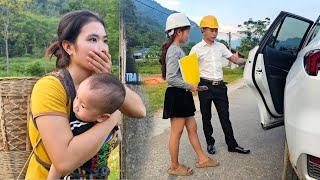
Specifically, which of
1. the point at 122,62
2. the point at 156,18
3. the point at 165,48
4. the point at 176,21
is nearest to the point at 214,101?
the point at 165,48

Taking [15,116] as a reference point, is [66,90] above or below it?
above

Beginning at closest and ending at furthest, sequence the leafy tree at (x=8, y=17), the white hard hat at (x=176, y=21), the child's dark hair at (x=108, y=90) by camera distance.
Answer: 1. the child's dark hair at (x=108, y=90)
2. the white hard hat at (x=176, y=21)
3. the leafy tree at (x=8, y=17)

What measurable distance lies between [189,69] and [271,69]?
64 centimetres

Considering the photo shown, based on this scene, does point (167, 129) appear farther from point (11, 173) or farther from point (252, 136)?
point (11, 173)

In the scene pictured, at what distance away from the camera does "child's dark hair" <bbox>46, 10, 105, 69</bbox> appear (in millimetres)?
1257

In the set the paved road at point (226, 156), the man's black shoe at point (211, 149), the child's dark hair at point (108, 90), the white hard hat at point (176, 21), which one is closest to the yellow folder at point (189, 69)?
the white hard hat at point (176, 21)

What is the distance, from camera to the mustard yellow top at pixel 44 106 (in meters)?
1.14

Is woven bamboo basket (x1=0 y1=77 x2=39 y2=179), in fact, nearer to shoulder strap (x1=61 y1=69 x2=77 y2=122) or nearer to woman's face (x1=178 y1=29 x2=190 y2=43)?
shoulder strap (x1=61 y1=69 x2=77 y2=122)

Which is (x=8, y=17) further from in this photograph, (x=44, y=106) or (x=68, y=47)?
(x=44, y=106)

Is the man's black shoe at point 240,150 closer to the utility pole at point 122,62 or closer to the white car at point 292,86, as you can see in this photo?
the white car at point 292,86

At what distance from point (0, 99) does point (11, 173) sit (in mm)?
234

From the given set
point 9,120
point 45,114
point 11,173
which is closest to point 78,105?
point 45,114

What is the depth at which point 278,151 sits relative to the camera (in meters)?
4.41

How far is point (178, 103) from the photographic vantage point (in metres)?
3.62
